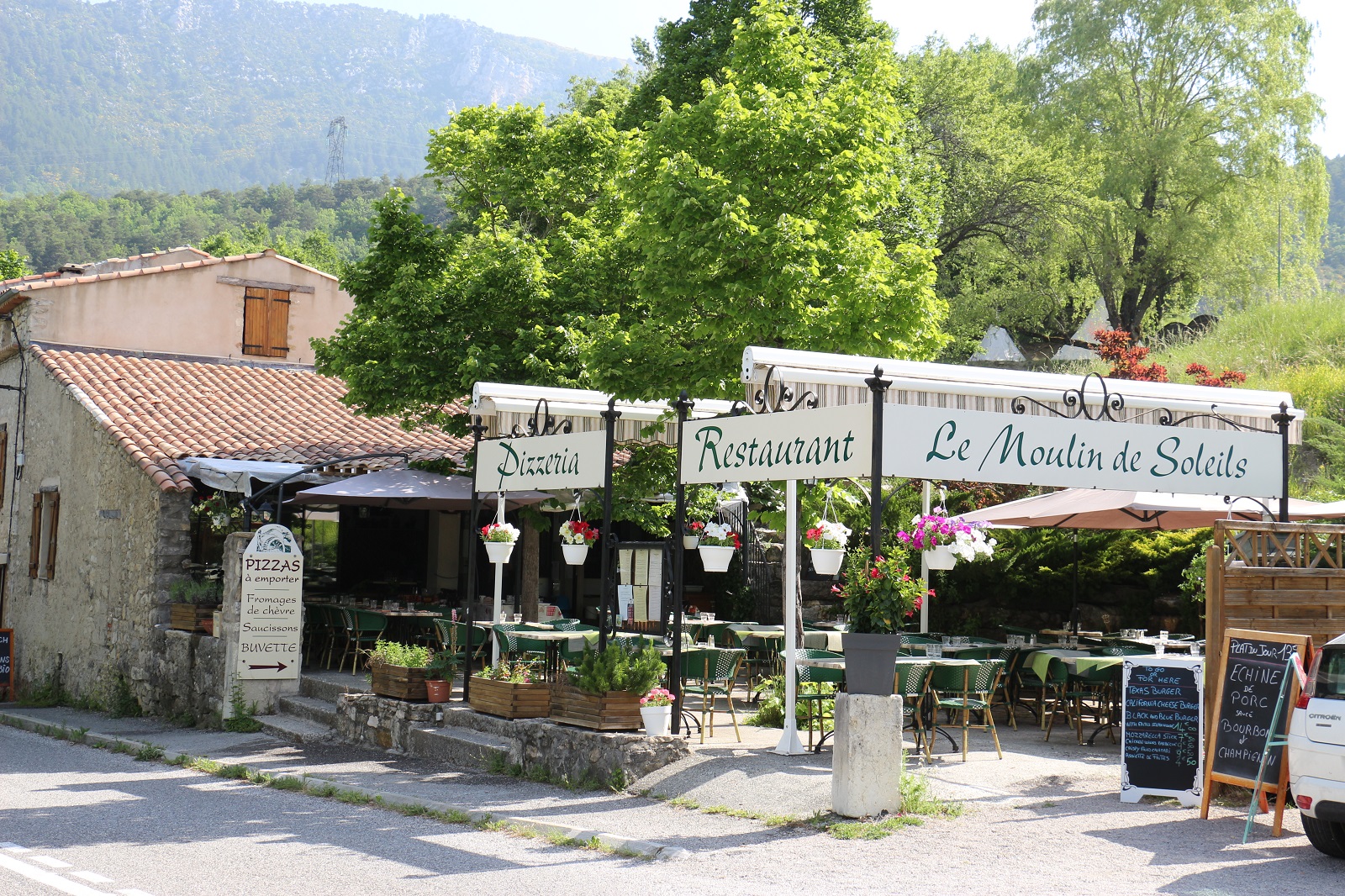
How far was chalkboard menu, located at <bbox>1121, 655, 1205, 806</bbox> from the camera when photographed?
322 inches

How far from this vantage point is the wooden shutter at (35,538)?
19.2m

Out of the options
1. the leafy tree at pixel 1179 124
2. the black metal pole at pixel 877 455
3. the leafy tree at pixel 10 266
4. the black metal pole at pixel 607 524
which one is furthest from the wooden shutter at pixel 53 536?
the leafy tree at pixel 1179 124

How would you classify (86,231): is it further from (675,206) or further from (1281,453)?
(1281,453)

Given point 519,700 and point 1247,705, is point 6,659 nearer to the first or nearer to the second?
point 519,700

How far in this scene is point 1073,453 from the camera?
880 cm

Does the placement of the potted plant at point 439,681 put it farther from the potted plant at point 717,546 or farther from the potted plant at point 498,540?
the potted plant at point 717,546

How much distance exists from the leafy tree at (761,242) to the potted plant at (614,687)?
3.54m

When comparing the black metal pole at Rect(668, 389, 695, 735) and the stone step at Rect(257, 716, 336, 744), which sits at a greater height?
the black metal pole at Rect(668, 389, 695, 735)

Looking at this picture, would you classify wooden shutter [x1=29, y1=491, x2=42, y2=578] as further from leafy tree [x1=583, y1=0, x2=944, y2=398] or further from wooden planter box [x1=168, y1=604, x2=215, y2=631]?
leafy tree [x1=583, y1=0, x2=944, y2=398]

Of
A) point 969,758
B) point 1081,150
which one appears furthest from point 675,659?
point 1081,150

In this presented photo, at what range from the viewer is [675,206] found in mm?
11805

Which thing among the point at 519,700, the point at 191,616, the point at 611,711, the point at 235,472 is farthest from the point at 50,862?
the point at 191,616

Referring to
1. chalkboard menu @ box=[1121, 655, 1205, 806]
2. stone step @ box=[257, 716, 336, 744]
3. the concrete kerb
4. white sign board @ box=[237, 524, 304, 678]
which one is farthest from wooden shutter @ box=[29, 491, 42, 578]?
chalkboard menu @ box=[1121, 655, 1205, 806]

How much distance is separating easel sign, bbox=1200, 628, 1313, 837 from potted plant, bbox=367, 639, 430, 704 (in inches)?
274
